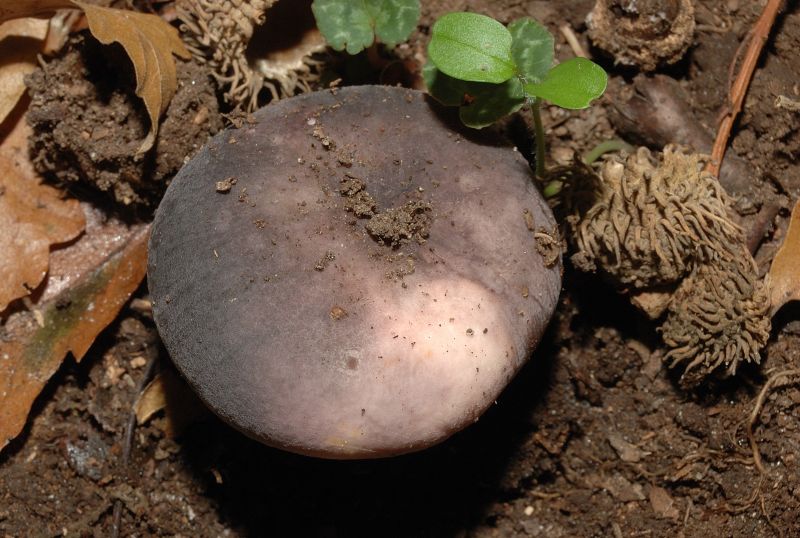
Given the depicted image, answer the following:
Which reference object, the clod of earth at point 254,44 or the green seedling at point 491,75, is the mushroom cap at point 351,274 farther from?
the clod of earth at point 254,44

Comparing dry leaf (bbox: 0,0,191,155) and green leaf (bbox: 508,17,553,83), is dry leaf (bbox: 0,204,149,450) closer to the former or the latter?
dry leaf (bbox: 0,0,191,155)

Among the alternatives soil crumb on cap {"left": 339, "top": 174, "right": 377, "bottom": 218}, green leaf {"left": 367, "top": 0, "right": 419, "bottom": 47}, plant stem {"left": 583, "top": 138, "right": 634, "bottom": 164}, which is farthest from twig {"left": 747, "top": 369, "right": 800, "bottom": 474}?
green leaf {"left": 367, "top": 0, "right": 419, "bottom": 47}

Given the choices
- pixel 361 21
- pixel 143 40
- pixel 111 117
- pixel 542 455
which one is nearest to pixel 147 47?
pixel 143 40

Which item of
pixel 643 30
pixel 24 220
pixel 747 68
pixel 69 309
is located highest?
pixel 643 30

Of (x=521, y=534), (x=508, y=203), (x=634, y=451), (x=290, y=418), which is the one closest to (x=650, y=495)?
(x=634, y=451)

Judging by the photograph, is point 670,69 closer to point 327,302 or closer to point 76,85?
point 327,302

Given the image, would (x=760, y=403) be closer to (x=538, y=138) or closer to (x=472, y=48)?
(x=538, y=138)
